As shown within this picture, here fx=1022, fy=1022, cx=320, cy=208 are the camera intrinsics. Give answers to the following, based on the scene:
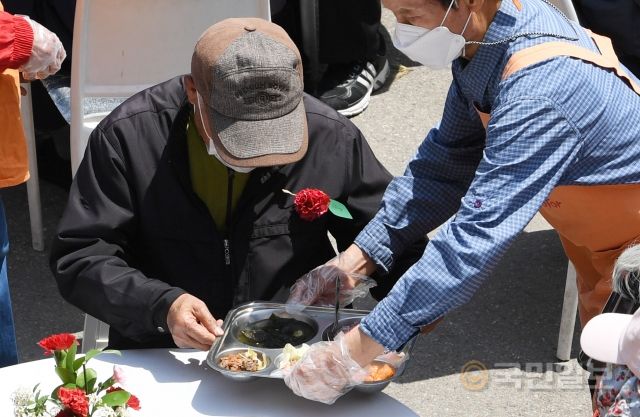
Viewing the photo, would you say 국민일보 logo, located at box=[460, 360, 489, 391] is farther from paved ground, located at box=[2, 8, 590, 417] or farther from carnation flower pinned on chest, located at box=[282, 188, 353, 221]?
carnation flower pinned on chest, located at box=[282, 188, 353, 221]

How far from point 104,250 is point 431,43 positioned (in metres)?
0.88

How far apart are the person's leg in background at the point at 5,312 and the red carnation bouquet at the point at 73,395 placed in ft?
3.25

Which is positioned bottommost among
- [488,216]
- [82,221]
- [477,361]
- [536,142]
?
[477,361]

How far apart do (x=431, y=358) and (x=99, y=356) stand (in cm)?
163

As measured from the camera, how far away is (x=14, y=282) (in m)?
3.91

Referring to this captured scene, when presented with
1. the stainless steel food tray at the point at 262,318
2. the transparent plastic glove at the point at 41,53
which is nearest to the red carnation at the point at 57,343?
the stainless steel food tray at the point at 262,318

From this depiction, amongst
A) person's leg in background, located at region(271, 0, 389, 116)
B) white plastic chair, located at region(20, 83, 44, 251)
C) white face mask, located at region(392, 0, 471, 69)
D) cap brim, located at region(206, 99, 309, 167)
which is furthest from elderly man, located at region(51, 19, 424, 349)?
person's leg in background, located at region(271, 0, 389, 116)

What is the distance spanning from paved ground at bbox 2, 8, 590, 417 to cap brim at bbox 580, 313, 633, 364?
1561 mm

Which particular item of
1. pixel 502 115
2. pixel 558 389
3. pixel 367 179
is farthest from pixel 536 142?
pixel 558 389

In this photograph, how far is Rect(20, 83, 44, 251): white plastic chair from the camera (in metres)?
3.87

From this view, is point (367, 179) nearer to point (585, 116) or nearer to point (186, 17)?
point (585, 116)

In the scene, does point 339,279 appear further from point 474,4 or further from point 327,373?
point 474,4

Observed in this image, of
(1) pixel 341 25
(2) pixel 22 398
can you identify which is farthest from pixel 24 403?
(1) pixel 341 25

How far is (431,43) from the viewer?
2.02 m
